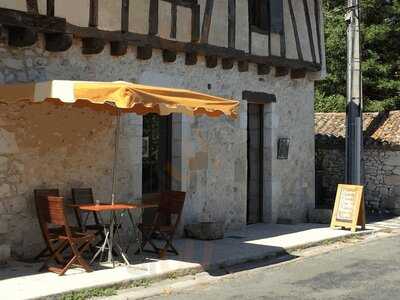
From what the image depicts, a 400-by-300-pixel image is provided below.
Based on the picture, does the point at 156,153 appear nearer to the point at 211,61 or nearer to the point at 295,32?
the point at 211,61

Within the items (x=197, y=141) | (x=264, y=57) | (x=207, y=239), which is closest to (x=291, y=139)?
(x=264, y=57)

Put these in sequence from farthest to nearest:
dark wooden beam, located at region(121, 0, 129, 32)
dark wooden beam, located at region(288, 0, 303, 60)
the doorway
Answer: dark wooden beam, located at region(288, 0, 303, 60)
the doorway
dark wooden beam, located at region(121, 0, 129, 32)

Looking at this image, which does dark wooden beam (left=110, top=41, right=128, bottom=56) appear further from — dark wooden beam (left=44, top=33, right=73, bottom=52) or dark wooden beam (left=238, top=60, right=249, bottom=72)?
dark wooden beam (left=238, top=60, right=249, bottom=72)

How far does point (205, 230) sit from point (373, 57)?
42.0ft

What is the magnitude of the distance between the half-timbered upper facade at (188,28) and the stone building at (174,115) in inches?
0.8

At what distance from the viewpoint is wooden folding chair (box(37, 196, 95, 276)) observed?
6973 mm

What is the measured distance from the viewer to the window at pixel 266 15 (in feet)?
38.5

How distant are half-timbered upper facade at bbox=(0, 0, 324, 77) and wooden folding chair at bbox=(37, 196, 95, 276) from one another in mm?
2018

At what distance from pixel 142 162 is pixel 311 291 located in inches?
154

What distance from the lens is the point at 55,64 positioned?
809cm

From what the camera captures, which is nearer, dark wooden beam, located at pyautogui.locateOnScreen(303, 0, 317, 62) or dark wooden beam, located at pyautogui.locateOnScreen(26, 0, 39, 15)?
dark wooden beam, located at pyautogui.locateOnScreen(26, 0, 39, 15)

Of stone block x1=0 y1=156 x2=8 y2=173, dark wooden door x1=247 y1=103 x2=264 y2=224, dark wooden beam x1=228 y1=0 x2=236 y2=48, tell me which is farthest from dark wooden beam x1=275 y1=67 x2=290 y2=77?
stone block x1=0 y1=156 x2=8 y2=173

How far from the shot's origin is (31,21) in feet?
24.1

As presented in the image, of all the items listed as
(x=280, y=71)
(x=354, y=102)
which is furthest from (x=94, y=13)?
(x=354, y=102)
